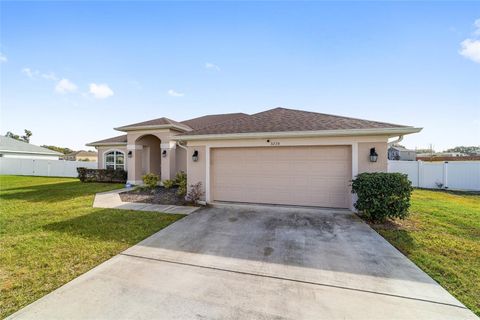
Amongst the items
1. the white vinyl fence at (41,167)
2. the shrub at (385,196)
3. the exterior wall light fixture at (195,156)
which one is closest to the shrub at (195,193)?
the exterior wall light fixture at (195,156)

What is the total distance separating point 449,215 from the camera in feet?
23.1

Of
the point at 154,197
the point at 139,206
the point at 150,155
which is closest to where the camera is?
the point at 139,206

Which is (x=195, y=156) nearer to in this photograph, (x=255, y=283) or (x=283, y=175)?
(x=283, y=175)

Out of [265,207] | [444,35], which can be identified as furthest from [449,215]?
[444,35]

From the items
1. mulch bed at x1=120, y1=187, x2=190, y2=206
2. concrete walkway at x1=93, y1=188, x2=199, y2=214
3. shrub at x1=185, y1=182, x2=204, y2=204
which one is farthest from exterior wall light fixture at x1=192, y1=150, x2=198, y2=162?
concrete walkway at x1=93, y1=188, x2=199, y2=214

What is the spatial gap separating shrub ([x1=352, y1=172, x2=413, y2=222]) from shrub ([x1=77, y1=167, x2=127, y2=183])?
1549 centimetres

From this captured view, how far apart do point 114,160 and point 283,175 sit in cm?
1469

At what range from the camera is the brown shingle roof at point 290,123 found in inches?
285

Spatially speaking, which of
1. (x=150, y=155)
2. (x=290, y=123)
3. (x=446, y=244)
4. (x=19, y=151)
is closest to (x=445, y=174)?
(x=446, y=244)

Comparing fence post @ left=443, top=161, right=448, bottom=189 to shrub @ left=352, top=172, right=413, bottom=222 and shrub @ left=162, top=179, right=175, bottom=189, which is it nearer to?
shrub @ left=352, top=172, right=413, bottom=222

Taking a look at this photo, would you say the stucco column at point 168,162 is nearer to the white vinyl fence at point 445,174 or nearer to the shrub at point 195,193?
the shrub at point 195,193

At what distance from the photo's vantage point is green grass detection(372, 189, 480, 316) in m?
3.29

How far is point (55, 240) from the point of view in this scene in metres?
4.93

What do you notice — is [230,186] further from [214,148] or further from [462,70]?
[462,70]
